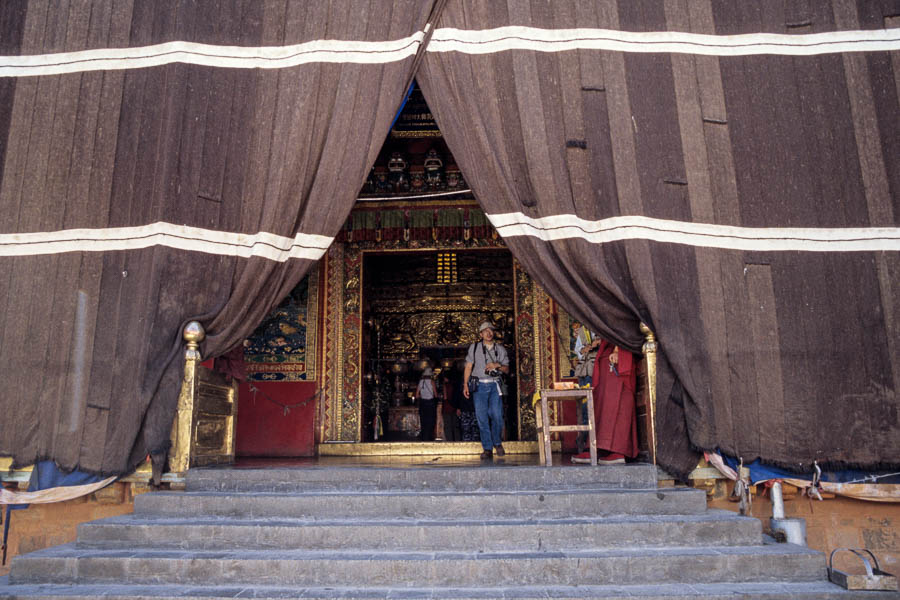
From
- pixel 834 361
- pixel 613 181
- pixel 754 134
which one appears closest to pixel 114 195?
pixel 613 181

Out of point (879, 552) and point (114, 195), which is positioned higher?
point (114, 195)

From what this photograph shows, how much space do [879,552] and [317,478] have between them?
3770mm

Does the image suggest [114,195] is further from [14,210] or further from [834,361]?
[834,361]

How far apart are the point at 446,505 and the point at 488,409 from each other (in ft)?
7.70

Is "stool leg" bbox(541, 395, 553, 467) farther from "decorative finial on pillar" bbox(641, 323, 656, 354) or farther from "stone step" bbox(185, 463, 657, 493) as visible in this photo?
"decorative finial on pillar" bbox(641, 323, 656, 354)

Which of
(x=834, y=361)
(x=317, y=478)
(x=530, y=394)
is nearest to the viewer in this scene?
(x=317, y=478)

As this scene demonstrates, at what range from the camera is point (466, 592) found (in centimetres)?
318

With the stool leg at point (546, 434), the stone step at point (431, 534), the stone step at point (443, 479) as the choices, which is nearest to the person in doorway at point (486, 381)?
the stool leg at point (546, 434)

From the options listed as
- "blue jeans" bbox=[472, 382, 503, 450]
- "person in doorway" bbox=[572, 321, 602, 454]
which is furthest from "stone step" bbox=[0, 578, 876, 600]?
"blue jeans" bbox=[472, 382, 503, 450]

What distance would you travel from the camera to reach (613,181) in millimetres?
4891

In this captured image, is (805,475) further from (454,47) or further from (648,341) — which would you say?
(454,47)

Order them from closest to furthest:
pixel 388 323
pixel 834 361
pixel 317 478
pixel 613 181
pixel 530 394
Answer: pixel 317 478 < pixel 834 361 < pixel 613 181 < pixel 530 394 < pixel 388 323

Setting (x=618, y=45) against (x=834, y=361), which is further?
(x=618, y=45)

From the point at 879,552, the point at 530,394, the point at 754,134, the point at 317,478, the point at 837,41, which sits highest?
the point at 837,41
